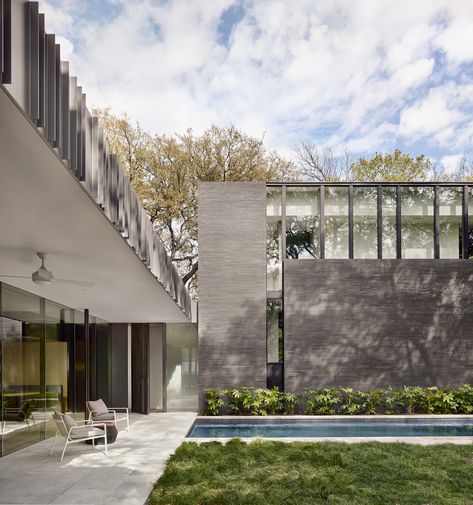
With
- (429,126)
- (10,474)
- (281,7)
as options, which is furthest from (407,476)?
(429,126)

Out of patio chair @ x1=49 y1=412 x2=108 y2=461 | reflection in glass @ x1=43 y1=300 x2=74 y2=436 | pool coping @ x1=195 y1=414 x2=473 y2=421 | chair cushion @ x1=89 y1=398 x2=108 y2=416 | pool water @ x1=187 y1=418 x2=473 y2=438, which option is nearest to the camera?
patio chair @ x1=49 y1=412 x2=108 y2=461

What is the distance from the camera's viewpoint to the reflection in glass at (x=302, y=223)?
16089 millimetres

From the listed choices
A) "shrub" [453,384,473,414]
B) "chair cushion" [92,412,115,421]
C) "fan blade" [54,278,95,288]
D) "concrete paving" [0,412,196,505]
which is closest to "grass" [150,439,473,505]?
"concrete paving" [0,412,196,505]

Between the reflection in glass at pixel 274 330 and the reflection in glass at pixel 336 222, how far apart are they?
6.27 feet

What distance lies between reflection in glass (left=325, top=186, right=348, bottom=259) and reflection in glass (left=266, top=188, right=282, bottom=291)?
4.17 ft

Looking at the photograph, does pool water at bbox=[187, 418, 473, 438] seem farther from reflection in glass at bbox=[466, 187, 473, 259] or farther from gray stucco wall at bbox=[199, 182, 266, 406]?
reflection in glass at bbox=[466, 187, 473, 259]

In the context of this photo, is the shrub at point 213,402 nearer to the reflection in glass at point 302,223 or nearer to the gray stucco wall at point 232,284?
the gray stucco wall at point 232,284

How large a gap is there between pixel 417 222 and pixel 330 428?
6.17 m

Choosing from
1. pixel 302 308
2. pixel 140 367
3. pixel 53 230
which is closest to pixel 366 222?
pixel 302 308

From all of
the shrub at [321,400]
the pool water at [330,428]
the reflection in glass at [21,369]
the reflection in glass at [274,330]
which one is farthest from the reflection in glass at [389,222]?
the reflection in glass at [21,369]

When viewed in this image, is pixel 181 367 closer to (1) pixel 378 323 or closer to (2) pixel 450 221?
(1) pixel 378 323

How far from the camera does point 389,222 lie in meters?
16.3

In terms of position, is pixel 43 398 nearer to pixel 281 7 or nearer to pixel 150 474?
pixel 150 474

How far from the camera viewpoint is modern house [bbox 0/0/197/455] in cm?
290
